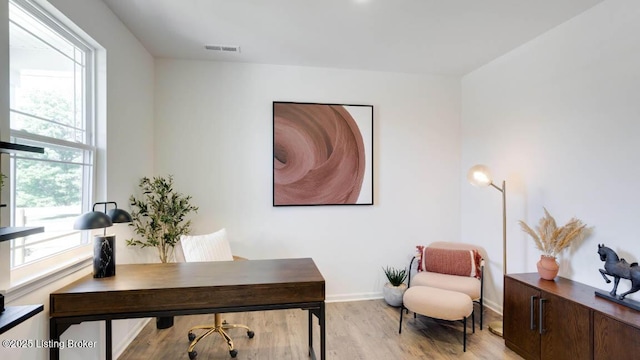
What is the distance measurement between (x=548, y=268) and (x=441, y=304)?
906 millimetres

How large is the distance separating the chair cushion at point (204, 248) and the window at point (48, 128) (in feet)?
2.49

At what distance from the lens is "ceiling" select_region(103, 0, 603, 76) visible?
2408 mm

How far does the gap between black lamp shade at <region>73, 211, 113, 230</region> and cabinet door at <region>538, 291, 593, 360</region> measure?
309 cm

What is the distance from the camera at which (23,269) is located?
1711mm

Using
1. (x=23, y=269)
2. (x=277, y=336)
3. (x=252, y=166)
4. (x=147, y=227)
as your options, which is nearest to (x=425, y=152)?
(x=252, y=166)

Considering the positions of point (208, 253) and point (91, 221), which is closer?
point (91, 221)

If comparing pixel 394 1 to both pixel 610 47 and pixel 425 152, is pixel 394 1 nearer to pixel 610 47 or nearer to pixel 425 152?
pixel 610 47

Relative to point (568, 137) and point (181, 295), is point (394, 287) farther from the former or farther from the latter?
point (181, 295)

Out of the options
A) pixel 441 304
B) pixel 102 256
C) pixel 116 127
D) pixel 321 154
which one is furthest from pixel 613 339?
pixel 116 127

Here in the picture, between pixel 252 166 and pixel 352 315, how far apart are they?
202 cm

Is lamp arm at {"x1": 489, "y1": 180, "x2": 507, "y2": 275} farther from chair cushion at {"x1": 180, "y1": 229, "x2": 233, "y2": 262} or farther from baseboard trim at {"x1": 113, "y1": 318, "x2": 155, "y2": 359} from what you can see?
baseboard trim at {"x1": 113, "y1": 318, "x2": 155, "y2": 359}

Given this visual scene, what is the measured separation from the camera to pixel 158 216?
3.06 meters

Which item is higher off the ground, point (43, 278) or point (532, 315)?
point (43, 278)

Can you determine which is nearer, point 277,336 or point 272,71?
point 277,336
